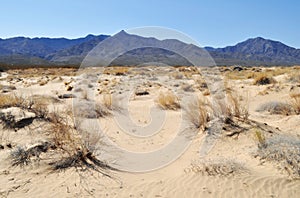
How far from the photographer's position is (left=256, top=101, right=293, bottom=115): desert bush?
10.7 metres

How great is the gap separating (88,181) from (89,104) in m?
6.23

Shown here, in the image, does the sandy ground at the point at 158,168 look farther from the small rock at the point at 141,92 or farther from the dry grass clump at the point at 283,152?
the small rock at the point at 141,92

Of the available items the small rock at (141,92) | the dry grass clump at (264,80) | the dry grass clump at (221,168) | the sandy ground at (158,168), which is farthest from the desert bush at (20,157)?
the dry grass clump at (264,80)

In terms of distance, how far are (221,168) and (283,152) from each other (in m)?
1.32

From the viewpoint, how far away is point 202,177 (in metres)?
5.51

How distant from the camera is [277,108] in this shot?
1109 cm

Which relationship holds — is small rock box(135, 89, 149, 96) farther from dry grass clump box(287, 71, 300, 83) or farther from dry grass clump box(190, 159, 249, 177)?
dry grass clump box(190, 159, 249, 177)

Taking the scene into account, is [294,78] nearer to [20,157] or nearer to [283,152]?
[283,152]

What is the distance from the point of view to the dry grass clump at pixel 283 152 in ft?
18.2

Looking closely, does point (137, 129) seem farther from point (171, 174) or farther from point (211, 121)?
point (171, 174)

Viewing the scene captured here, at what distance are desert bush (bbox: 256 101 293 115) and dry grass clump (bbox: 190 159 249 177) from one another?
224 inches

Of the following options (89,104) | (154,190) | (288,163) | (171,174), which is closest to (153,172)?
(171,174)

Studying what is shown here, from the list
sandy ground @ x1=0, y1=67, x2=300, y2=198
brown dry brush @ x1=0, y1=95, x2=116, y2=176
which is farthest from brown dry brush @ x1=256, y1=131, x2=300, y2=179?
brown dry brush @ x1=0, y1=95, x2=116, y2=176

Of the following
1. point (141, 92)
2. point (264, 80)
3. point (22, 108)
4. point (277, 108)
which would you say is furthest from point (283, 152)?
point (264, 80)
